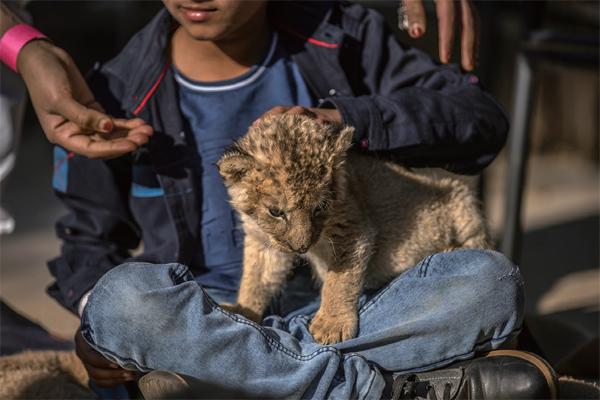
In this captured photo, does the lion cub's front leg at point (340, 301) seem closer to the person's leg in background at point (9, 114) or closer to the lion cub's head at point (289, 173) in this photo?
the lion cub's head at point (289, 173)

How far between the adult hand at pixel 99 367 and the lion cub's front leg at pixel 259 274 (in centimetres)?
49

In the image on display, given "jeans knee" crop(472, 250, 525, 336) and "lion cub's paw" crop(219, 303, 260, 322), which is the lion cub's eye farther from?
"jeans knee" crop(472, 250, 525, 336)

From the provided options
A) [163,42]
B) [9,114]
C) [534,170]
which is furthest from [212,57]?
A: [534,170]

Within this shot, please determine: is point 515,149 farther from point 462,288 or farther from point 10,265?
point 10,265

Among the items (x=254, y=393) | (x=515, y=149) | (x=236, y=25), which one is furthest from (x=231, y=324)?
(x=515, y=149)

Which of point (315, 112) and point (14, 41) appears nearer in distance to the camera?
point (315, 112)

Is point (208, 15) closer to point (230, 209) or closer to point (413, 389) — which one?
point (230, 209)

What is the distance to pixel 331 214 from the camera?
3.12 meters

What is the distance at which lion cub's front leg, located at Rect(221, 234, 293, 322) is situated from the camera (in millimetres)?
3396

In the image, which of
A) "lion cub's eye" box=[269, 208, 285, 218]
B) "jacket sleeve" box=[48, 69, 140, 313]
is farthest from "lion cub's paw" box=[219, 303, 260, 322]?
"jacket sleeve" box=[48, 69, 140, 313]

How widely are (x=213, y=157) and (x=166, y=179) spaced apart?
0.23 m

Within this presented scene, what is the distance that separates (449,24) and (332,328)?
1.40 metres

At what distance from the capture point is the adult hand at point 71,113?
10.6ft

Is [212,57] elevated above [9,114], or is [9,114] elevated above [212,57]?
[212,57]
